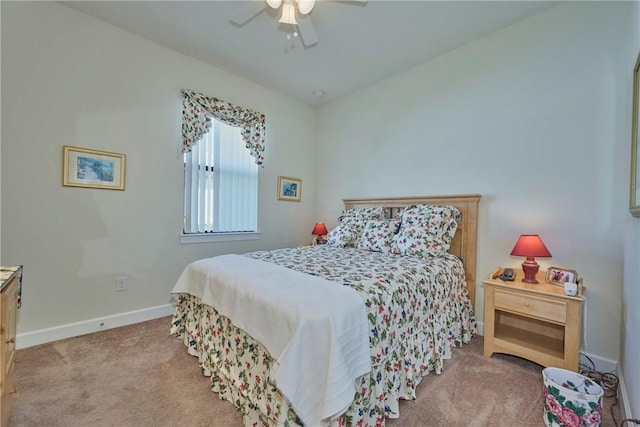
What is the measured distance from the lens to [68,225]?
92.0 inches

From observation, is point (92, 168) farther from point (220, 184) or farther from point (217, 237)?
point (217, 237)

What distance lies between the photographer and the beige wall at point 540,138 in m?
1.95

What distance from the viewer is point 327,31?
8.22 ft

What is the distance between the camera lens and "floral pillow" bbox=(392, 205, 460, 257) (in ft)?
8.01

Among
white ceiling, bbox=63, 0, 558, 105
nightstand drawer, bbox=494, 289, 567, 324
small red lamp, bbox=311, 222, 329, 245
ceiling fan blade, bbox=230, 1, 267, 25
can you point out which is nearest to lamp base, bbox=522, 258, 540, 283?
nightstand drawer, bbox=494, 289, 567, 324

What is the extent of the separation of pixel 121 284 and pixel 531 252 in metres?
3.56

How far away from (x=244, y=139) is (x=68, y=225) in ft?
6.35

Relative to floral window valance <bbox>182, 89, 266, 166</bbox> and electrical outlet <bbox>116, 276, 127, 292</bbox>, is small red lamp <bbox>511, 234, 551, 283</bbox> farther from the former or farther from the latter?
electrical outlet <bbox>116, 276, 127, 292</bbox>

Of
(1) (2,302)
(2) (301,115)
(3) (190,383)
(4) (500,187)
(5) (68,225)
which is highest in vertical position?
(2) (301,115)

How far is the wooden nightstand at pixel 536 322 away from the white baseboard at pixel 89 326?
10.1 feet

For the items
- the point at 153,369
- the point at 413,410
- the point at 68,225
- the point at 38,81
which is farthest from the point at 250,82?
the point at 413,410

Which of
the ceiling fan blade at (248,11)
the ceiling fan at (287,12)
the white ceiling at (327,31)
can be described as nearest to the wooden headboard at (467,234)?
the white ceiling at (327,31)

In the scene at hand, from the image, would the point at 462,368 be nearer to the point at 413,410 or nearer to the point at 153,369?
the point at 413,410

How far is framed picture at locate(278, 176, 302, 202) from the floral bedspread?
5.22 ft
